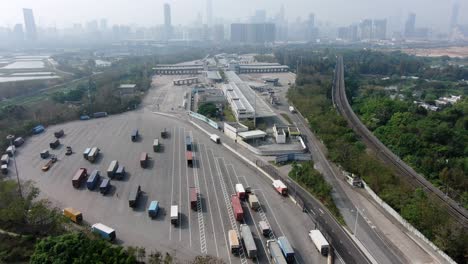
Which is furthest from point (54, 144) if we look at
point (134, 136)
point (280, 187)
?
point (280, 187)

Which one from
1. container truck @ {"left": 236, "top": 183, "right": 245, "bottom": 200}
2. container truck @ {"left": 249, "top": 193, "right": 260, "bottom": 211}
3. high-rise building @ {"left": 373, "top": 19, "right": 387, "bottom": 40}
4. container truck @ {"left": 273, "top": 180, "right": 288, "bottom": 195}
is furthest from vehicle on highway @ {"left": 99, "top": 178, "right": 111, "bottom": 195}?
high-rise building @ {"left": 373, "top": 19, "right": 387, "bottom": 40}

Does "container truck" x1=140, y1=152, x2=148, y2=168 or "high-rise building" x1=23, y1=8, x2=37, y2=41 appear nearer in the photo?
"container truck" x1=140, y1=152, x2=148, y2=168

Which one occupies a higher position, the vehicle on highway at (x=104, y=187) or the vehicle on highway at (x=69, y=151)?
the vehicle on highway at (x=69, y=151)

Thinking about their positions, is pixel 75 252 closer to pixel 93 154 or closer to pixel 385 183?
pixel 93 154

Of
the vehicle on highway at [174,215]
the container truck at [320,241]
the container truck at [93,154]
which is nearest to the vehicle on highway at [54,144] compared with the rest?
the container truck at [93,154]

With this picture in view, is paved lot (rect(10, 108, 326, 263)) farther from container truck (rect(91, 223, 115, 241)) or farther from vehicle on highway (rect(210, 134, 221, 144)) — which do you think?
container truck (rect(91, 223, 115, 241))

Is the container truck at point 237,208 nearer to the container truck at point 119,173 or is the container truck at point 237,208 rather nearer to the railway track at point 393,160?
the container truck at point 119,173

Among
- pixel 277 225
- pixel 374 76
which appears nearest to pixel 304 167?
pixel 277 225
